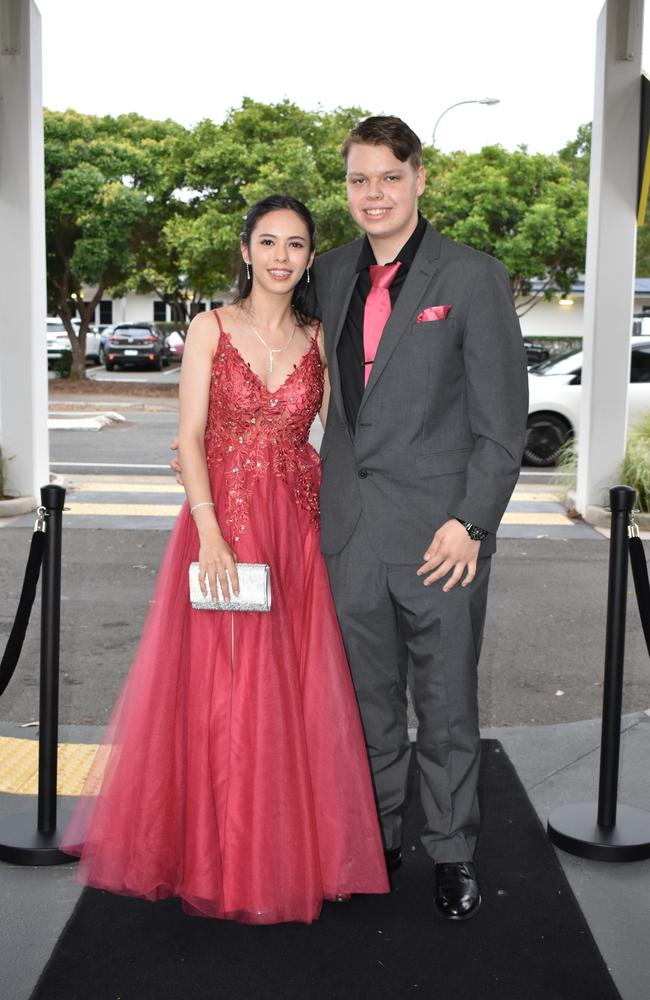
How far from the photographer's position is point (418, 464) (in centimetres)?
323

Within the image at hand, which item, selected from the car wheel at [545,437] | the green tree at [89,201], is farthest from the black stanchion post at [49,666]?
the green tree at [89,201]

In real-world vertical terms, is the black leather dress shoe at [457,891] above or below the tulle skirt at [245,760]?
below

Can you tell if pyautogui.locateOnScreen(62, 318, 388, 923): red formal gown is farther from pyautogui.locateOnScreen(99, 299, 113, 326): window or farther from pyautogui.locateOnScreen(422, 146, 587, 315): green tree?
pyautogui.locateOnScreen(99, 299, 113, 326): window

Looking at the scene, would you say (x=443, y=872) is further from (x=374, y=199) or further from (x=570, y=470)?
(x=570, y=470)

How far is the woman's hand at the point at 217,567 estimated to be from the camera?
10.4ft

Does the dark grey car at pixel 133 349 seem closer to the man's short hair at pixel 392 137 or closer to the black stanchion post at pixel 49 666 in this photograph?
the black stanchion post at pixel 49 666

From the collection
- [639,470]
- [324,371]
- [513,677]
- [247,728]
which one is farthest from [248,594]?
[639,470]

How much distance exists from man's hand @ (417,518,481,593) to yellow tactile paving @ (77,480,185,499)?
8663 millimetres

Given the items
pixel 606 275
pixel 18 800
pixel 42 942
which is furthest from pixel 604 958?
pixel 606 275

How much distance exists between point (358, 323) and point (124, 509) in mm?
7595

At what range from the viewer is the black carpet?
9.52 ft

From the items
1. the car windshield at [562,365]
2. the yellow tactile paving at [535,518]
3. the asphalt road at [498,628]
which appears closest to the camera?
the asphalt road at [498,628]

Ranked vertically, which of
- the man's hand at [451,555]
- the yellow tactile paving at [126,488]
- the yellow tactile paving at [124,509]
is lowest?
the yellow tactile paving at [124,509]

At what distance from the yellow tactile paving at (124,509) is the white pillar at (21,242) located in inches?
27.1
